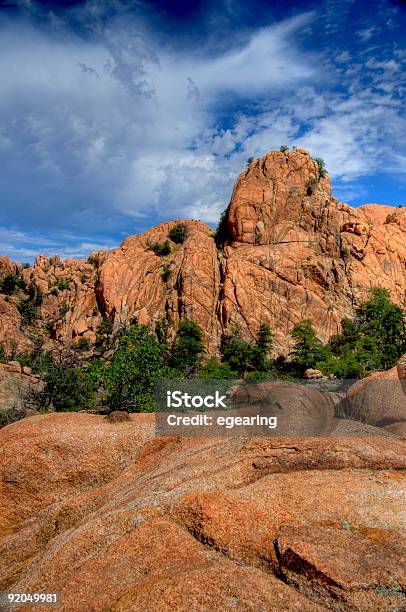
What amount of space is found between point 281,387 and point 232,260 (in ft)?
135

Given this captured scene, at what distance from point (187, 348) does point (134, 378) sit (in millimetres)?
25764

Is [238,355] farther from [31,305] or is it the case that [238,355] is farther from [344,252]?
[31,305]

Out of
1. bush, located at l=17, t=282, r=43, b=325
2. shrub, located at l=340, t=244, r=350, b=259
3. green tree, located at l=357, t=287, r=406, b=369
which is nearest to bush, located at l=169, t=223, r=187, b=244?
shrub, located at l=340, t=244, r=350, b=259

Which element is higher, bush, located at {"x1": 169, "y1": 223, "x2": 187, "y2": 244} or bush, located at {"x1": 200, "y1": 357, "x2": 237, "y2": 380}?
bush, located at {"x1": 169, "y1": 223, "x2": 187, "y2": 244}

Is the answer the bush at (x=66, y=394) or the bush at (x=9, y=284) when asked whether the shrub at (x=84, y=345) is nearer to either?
the bush at (x=9, y=284)

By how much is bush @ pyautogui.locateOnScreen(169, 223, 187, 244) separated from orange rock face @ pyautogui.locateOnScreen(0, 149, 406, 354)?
2191 millimetres

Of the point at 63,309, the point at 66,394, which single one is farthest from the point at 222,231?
the point at 66,394

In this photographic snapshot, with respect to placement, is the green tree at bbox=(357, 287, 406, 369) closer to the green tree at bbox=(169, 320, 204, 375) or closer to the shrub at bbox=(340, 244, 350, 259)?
the shrub at bbox=(340, 244, 350, 259)

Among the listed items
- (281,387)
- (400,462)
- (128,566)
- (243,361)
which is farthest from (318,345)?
(128,566)

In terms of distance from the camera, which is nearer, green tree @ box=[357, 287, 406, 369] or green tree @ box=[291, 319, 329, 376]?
green tree @ box=[291, 319, 329, 376]

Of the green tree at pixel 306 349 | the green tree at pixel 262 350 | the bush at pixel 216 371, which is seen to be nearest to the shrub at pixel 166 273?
the bush at pixel 216 371

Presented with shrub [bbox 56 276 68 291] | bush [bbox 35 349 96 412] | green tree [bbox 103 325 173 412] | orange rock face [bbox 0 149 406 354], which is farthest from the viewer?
shrub [bbox 56 276 68 291]

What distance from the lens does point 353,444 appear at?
8.20 m

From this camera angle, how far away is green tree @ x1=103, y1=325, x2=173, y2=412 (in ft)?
71.6
